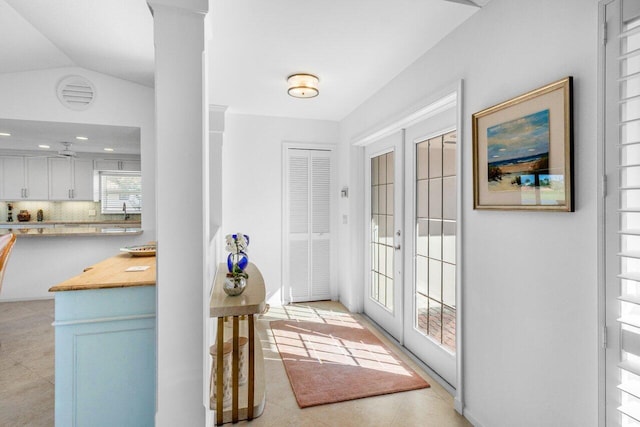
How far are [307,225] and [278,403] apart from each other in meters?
2.46

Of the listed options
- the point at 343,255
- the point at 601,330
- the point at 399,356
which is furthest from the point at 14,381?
the point at 601,330

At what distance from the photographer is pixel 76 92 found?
3779 millimetres

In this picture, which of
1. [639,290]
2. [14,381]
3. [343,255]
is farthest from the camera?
[343,255]

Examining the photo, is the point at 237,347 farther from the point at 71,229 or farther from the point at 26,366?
the point at 71,229

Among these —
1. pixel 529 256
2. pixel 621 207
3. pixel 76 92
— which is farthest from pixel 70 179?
pixel 621 207

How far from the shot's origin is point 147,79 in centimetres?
374

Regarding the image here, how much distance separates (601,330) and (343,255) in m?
3.13

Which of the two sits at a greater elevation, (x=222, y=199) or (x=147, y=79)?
(x=147, y=79)

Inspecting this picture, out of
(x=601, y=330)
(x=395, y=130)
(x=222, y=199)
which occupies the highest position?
(x=395, y=130)

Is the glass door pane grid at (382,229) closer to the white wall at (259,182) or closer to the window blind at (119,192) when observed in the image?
the white wall at (259,182)

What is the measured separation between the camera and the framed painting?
1.39 meters

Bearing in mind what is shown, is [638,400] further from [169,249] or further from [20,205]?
[20,205]

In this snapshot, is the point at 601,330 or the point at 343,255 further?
the point at 343,255

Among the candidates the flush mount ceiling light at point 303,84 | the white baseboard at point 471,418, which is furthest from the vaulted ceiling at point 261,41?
the white baseboard at point 471,418
